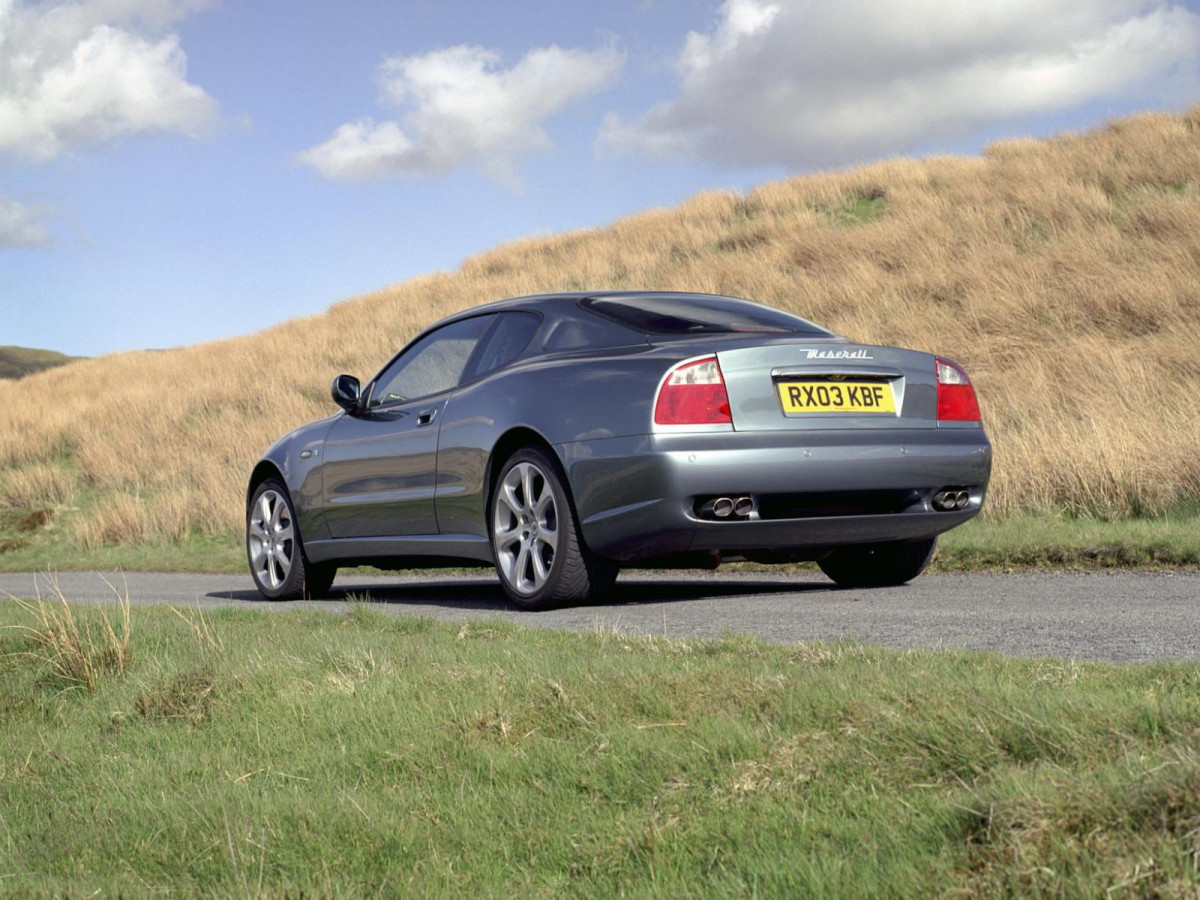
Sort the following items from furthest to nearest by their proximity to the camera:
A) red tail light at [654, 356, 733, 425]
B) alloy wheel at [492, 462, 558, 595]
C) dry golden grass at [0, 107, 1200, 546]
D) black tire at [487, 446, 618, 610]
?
1. dry golden grass at [0, 107, 1200, 546]
2. alloy wheel at [492, 462, 558, 595]
3. black tire at [487, 446, 618, 610]
4. red tail light at [654, 356, 733, 425]

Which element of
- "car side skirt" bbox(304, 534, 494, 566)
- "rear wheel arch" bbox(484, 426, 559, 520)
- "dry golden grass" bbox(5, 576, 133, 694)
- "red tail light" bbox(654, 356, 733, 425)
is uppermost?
"red tail light" bbox(654, 356, 733, 425)

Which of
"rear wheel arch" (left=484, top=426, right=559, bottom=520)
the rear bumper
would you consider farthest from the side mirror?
the rear bumper

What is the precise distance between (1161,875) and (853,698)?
4.14 feet

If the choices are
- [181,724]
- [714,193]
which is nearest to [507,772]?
[181,724]

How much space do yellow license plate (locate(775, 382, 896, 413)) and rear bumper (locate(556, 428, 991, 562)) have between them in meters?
0.13

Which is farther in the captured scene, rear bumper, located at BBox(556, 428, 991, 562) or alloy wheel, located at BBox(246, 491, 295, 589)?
alloy wheel, located at BBox(246, 491, 295, 589)

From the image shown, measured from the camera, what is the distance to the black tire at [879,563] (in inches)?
295

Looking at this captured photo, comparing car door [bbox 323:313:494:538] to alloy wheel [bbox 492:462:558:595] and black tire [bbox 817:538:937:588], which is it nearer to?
alloy wheel [bbox 492:462:558:595]

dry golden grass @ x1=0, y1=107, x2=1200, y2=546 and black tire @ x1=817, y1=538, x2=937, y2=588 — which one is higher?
dry golden grass @ x1=0, y1=107, x2=1200, y2=546

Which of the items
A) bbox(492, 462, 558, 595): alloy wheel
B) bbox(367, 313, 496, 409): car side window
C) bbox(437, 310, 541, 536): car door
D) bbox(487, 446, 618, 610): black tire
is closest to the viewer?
bbox(487, 446, 618, 610): black tire

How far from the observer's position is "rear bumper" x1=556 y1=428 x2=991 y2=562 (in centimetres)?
616

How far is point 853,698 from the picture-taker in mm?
3297

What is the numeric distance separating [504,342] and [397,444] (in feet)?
2.99

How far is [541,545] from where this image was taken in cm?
680
